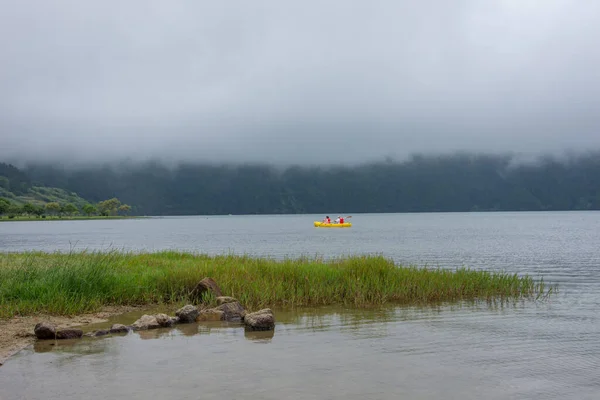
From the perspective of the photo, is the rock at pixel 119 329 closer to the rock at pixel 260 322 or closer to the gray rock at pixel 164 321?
the gray rock at pixel 164 321

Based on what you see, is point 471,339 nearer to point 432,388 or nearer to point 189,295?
point 432,388

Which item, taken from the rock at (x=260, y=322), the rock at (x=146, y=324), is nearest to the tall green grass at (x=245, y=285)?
the rock at (x=146, y=324)

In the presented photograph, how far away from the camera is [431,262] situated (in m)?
42.6

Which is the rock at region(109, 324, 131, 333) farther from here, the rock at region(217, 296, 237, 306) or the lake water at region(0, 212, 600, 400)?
the rock at region(217, 296, 237, 306)

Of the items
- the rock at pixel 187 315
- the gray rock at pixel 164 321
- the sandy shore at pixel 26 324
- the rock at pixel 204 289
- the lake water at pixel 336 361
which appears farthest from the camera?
the rock at pixel 204 289

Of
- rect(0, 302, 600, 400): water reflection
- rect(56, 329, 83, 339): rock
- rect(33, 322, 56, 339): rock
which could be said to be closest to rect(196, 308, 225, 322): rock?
rect(0, 302, 600, 400): water reflection

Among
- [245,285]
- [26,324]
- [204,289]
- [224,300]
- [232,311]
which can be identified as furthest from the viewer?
[245,285]

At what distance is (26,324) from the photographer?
14.6 meters

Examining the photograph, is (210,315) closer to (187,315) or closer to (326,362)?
(187,315)

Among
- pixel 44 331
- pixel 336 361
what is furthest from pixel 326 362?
pixel 44 331

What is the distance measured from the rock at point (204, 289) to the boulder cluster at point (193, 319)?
4.7 inches

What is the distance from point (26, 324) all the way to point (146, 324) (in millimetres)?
3385

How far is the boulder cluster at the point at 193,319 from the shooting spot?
13516 mm

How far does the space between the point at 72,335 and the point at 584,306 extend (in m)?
19.7
